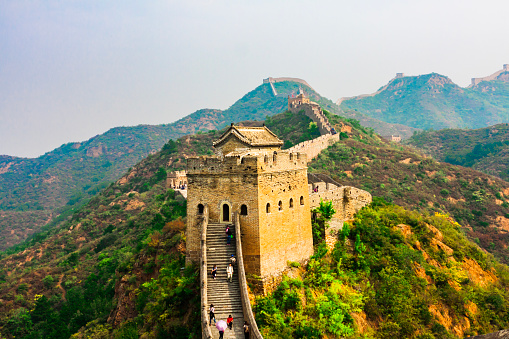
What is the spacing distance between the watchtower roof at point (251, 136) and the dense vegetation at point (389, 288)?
6.47 m

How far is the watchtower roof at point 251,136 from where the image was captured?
19.0 metres

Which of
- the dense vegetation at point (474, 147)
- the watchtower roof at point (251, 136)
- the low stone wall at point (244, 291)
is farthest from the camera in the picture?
the dense vegetation at point (474, 147)

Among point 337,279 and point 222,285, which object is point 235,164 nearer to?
point 222,285

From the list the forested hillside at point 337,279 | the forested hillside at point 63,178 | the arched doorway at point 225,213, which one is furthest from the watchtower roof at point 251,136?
the forested hillside at point 63,178

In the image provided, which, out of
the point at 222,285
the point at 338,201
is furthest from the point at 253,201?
the point at 338,201

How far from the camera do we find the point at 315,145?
60906mm

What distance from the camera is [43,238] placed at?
73875mm

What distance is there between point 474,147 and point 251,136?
314 ft

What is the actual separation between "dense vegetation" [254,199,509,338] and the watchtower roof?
6473 mm

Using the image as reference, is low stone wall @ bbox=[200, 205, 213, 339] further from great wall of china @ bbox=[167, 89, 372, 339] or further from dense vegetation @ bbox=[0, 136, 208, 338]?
dense vegetation @ bbox=[0, 136, 208, 338]

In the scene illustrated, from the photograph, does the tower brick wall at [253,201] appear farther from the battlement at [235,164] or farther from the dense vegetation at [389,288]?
the dense vegetation at [389,288]

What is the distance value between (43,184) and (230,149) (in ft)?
544

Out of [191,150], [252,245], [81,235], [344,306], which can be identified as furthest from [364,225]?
[191,150]

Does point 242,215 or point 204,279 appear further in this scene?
point 242,215
